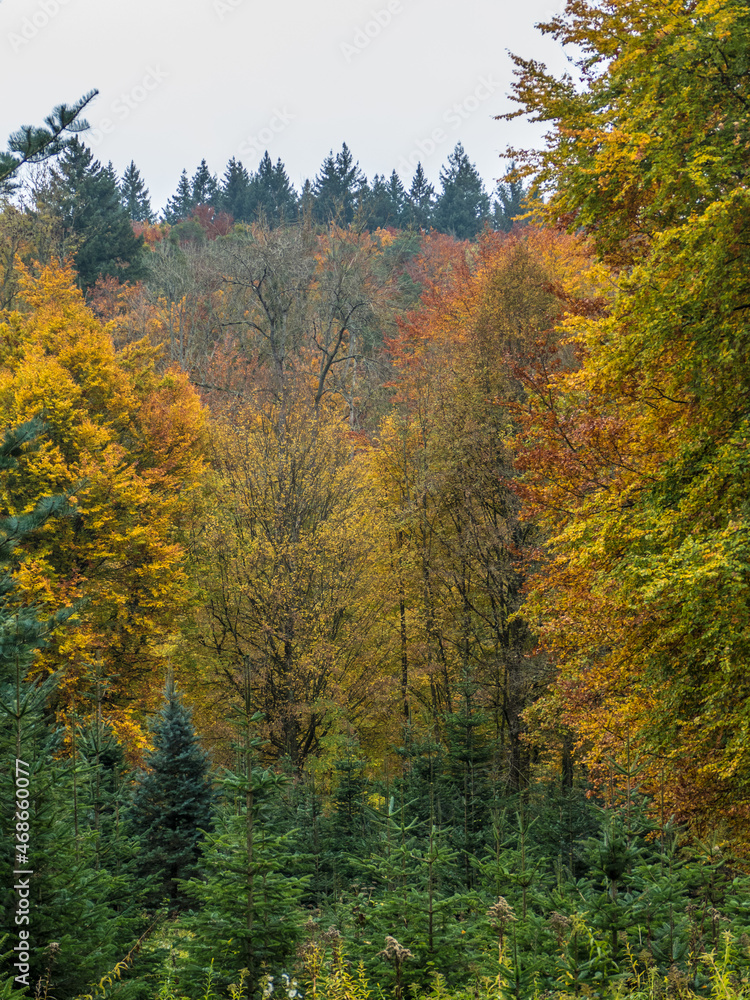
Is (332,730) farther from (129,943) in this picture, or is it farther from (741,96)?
(741,96)

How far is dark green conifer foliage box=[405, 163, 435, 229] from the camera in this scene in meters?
73.1

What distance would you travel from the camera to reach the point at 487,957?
512 centimetres

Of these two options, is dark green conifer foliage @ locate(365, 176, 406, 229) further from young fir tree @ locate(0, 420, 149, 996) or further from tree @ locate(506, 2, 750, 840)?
young fir tree @ locate(0, 420, 149, 996)

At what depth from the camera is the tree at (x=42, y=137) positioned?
280 inches

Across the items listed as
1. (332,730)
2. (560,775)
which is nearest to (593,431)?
(560,775)

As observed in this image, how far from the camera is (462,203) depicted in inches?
2746

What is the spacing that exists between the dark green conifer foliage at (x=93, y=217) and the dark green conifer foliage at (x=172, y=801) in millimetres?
28705

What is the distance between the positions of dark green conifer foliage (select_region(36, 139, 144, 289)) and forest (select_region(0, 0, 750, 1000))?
753cm

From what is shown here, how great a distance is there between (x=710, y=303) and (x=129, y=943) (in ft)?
25.3

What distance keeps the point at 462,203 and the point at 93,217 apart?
1691 inches

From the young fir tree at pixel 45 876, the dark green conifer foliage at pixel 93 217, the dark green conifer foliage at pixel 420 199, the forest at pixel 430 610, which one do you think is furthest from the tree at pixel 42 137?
the dark green conifer foliage at pixel 420 199

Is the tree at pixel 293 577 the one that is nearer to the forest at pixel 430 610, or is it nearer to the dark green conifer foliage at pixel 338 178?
the forest at pixel 430 610

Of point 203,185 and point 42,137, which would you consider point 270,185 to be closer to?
point 203,185

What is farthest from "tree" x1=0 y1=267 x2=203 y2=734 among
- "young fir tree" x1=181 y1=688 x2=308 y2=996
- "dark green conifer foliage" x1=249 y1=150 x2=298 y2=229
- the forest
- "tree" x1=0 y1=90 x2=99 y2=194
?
"dark green conifer foliage" x1=249 y1=150 x2=298 y2=229
